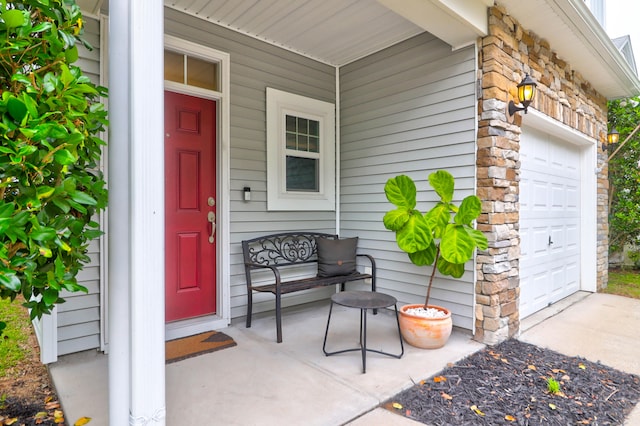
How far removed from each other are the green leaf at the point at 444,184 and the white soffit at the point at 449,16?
1.18 meters

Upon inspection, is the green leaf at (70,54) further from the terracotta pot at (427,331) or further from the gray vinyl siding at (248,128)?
the terracotta pot at (427,331)

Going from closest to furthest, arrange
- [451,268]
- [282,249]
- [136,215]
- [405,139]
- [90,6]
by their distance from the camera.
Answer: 1. [136,215]
2. [90,6]
3. [451,268]
4. [405,139]
5. [282,249]

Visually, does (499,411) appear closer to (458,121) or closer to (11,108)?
(458,121)

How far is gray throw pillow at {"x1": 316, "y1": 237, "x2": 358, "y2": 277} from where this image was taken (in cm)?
380

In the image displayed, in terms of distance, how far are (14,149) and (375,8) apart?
9.94 feet

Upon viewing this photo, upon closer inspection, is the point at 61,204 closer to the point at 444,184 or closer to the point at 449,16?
the point at 444,184

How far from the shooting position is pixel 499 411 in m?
2.07

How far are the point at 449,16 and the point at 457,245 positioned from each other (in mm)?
1776

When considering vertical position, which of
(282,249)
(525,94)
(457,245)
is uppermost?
(525,94)

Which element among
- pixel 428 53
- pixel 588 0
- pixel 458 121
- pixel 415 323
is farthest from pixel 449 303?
pixel 588 0

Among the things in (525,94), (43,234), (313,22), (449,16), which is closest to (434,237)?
(525,94)

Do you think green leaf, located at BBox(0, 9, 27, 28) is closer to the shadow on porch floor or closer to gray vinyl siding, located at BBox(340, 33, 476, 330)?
the shadow on porch floor

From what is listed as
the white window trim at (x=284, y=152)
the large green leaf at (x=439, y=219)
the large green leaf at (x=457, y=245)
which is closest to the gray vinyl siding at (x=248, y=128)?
the white window trim at (x=284, y=152)

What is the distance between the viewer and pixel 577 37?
3648mm
